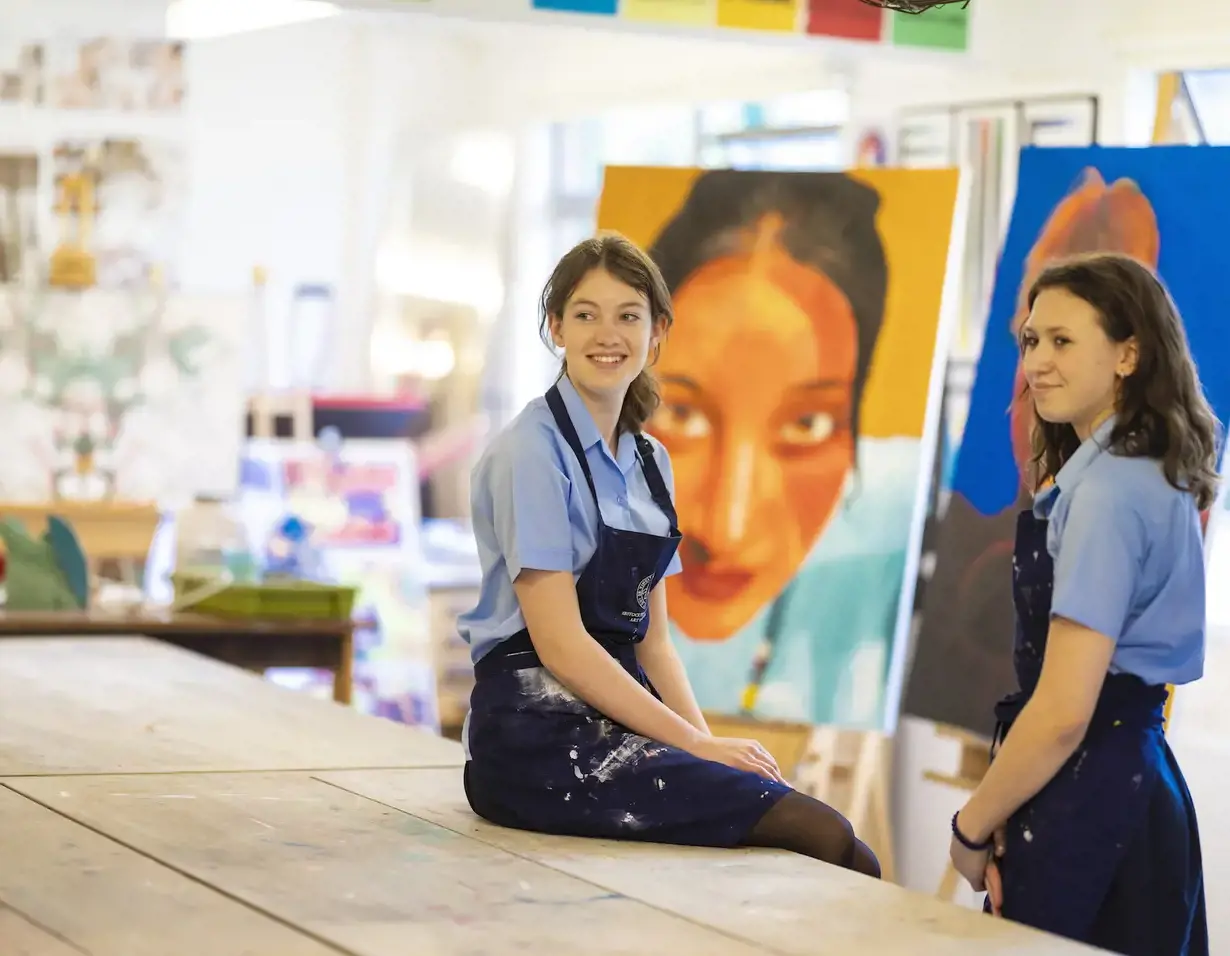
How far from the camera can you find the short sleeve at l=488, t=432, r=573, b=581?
233 cm

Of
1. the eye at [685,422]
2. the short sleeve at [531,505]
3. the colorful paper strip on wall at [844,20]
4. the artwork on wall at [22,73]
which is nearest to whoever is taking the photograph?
the short sleeve at [531,505]

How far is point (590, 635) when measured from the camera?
7.93 feet

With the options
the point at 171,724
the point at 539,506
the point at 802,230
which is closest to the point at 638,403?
the point at 539,506

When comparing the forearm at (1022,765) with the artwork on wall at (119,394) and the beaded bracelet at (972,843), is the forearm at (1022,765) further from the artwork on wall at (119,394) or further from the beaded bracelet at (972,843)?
the artwork on wall at (119,394)

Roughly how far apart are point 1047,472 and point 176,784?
55.5 inches

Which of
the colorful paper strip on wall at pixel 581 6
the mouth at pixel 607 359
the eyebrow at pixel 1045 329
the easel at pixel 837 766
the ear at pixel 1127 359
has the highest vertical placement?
the colorful paper strip on wall at pixel 581 6

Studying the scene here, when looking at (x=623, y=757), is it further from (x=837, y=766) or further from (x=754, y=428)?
(x=837, y=766)

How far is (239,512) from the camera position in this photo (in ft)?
22.2

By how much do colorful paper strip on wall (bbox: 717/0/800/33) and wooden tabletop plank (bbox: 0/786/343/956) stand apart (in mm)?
2723

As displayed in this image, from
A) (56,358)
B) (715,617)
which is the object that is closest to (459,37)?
(56,358)

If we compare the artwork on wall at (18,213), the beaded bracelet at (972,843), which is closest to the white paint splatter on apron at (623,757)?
the beaded bracelet at (972,843)

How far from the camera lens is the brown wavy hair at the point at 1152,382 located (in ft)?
7.47

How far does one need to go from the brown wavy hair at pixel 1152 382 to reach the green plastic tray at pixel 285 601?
9.15 feet

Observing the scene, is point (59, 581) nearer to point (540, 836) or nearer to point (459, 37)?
point (540, 836)
